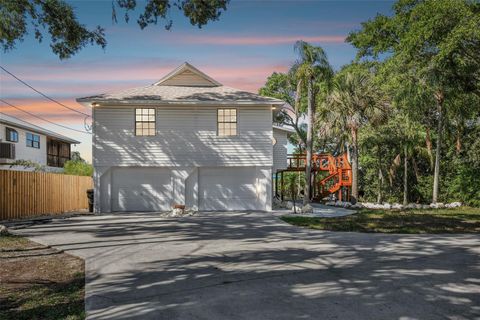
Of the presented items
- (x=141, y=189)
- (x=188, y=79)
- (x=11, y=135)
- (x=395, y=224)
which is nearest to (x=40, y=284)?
(x=395, y=224)

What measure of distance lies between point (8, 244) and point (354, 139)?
2193cm

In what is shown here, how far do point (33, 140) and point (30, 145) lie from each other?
0.79m

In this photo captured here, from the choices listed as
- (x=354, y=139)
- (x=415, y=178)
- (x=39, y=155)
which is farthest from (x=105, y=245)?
(x=39, y=155)

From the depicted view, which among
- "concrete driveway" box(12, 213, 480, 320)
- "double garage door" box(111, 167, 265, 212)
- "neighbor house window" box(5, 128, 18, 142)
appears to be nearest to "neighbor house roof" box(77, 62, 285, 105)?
"double garage door" box(111, 167, 265, 212)

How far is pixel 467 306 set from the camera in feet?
18.6

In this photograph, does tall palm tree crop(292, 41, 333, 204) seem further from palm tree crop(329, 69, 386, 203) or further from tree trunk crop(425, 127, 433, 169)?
tree trunk crop(425, 127, 433, 169)

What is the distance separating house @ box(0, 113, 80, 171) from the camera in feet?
109

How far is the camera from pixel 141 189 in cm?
2136

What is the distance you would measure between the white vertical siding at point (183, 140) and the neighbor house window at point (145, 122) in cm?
24

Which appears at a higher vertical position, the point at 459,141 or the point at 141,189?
the point at 459,141

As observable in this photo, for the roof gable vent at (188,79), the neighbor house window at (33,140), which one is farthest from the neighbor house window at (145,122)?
the neighbor house window at (33,140)

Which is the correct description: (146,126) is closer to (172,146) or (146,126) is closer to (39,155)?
(172,146)

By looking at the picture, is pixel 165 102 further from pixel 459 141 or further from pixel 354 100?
pixel 459 141

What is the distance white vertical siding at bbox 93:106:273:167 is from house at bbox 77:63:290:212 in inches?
1.7
